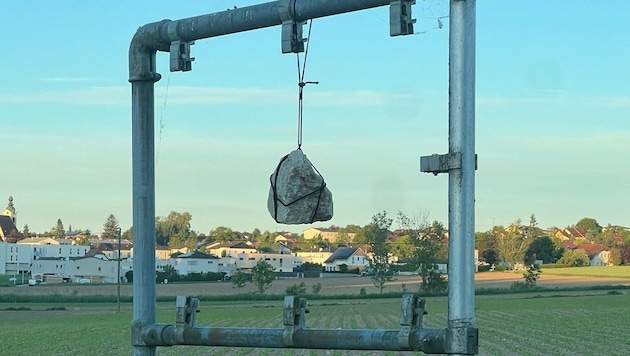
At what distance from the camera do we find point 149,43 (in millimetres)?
7414

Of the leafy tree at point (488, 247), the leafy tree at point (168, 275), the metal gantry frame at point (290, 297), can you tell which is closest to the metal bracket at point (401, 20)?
the metal gantry frame at point (290, 297)

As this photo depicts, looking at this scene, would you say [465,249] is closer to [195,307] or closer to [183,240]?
[195,307]

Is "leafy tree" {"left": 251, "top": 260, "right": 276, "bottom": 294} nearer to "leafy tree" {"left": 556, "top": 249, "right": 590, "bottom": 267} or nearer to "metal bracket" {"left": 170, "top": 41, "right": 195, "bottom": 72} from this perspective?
"leafy tree" {"left": 556, "top": 249, "right": 590, "bottom": 267}

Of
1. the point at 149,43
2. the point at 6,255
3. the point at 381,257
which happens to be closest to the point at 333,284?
the point at 381,257

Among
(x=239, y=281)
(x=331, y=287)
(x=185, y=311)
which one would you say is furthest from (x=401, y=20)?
(x=239, y=281)

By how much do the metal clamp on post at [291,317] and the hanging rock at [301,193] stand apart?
0.52 m

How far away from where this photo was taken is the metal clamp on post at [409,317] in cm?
607

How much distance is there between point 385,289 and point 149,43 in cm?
10491

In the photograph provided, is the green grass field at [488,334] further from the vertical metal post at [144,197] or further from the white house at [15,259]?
the white house at [15,259]

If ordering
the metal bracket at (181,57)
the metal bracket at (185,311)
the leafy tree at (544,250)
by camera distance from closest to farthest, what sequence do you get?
the metal bracket at (185,311) < the metal bracket at (181,57) < the leafy tree at (544,250)

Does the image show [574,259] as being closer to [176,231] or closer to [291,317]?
[176,231]

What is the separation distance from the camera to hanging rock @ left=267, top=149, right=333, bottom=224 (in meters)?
6.77

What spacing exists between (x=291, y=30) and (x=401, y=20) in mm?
874

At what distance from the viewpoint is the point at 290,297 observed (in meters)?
6.51
